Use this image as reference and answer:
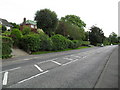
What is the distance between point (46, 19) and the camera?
36938 mm

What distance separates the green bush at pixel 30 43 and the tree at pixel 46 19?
17093 mm

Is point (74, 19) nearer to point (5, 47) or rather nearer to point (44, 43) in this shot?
point (44, 43)

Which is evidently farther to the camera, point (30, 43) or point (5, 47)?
point (30, 43)

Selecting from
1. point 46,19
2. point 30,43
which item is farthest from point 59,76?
point 46,19

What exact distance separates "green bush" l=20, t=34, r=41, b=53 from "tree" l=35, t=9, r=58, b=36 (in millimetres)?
17093

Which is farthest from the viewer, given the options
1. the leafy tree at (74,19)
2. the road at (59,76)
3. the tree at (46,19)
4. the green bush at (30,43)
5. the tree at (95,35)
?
the tree at (95,35)

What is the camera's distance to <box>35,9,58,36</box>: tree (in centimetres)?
3712

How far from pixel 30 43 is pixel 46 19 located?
60.7ft

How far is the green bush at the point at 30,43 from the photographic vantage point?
2031cm

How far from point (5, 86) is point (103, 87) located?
4006 millimetres

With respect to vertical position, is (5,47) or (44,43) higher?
(44,43)

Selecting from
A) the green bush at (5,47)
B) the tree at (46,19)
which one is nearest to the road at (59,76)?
the green bush at (5,47)

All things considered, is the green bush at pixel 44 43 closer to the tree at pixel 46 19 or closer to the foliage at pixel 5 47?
the foliage at pixel 5 47

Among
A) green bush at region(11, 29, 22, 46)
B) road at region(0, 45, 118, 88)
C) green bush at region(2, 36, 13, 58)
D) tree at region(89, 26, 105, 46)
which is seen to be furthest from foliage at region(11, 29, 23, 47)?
tree at region(89, 26, 105, 46)
